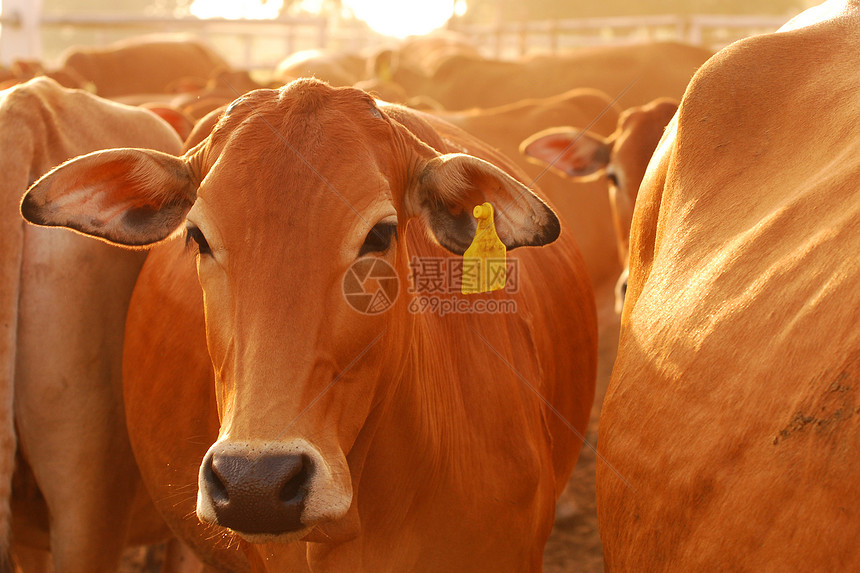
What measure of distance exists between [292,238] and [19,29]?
1595 cm

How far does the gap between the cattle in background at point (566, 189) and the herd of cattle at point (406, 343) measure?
2.83 m

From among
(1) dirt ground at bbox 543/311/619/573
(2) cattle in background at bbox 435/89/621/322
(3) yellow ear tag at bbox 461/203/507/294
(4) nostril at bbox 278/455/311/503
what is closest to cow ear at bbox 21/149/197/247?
(3) yellow ear tag at bbox 461/203/507/294

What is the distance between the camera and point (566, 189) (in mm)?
6621

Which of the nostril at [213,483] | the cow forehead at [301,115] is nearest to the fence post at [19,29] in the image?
the cow forehead at [301,115]

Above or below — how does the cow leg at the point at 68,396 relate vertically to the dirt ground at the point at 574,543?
above

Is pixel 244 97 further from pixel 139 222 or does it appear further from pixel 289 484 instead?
pixel 289 484

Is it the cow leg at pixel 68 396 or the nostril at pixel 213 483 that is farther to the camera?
the cow leg at pixel 68 396

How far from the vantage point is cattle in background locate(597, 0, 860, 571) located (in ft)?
5.59

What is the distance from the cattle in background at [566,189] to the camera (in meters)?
6.54

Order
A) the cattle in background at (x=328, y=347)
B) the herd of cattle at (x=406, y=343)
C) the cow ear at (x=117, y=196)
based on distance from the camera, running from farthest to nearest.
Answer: the cow ear at (x=117, y=196), the cattle in background at (x=328, y=347), the herd of cattle at (x=406, y=343)

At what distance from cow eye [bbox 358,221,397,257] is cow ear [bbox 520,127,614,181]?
3.54 metres

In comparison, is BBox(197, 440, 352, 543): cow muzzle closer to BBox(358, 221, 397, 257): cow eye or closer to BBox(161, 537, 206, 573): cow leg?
BBox(358, 221, 397, 257): cow eye

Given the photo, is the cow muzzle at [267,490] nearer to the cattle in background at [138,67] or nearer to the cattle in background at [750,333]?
the cattle in background at [750,333]

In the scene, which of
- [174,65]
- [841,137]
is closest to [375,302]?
[841,137]
